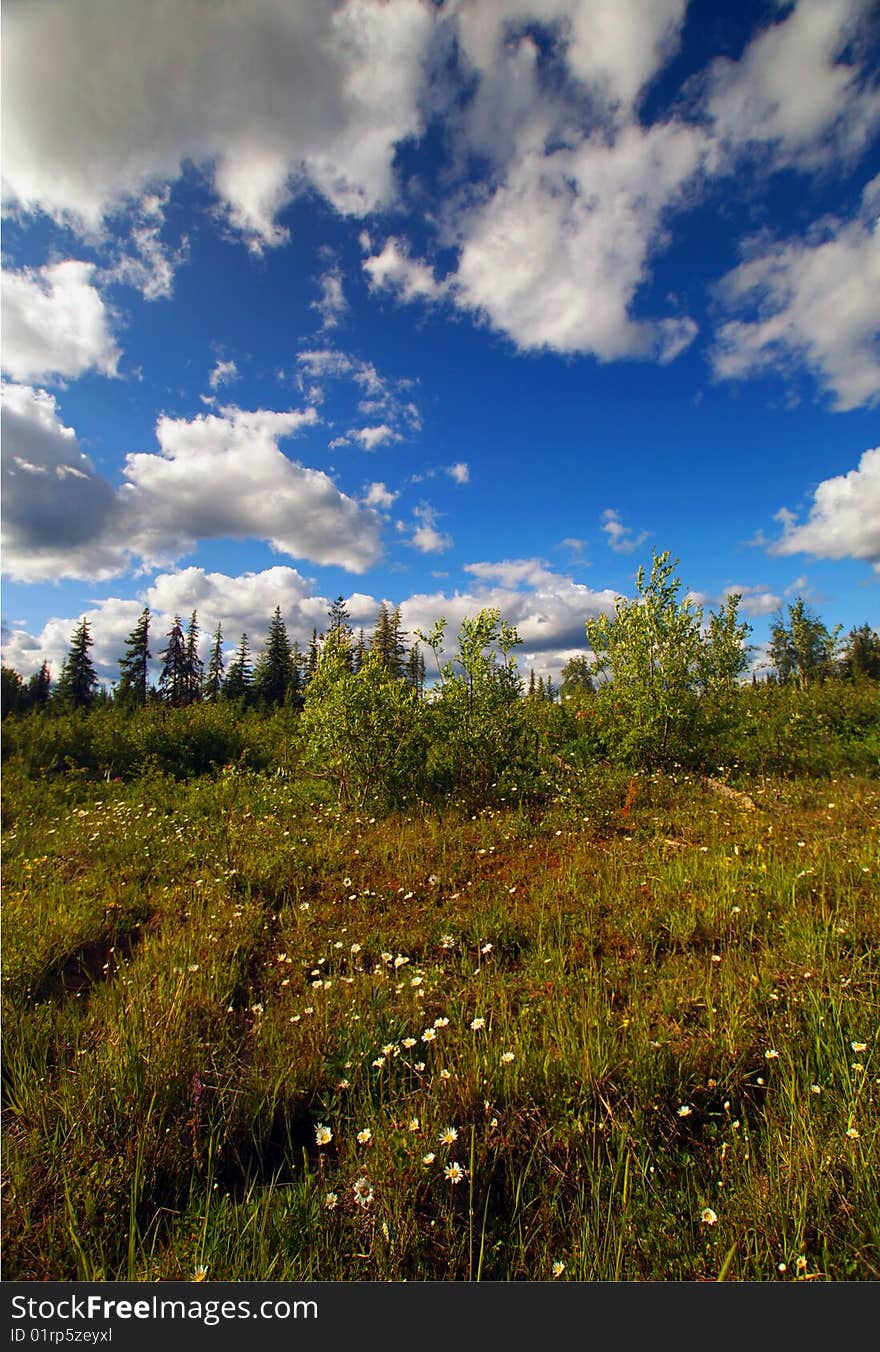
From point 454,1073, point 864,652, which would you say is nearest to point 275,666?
point 454,1073

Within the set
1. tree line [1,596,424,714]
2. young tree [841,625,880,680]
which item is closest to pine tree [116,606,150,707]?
tree line [1,596,424,714]

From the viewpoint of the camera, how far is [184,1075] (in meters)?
2.72

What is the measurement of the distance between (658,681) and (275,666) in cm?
4350

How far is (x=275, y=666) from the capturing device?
49.8 meters

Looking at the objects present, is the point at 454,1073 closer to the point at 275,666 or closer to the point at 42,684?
the point at 275,666

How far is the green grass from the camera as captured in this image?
1944 millimetres

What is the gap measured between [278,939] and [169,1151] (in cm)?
227

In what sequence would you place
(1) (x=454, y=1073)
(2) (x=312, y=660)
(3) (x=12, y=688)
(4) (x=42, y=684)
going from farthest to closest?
(4) (x=42, y=684), (3) (x=12, y=688), (2) (x=312, y=660), (1) (x=454, y=1073)

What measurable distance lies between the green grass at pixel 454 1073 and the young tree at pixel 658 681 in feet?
18.3

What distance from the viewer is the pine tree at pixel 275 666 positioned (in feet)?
160

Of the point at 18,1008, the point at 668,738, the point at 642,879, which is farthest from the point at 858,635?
Result: the point at 18,1008

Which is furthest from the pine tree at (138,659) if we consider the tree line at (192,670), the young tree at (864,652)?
the young tree at (864,652)

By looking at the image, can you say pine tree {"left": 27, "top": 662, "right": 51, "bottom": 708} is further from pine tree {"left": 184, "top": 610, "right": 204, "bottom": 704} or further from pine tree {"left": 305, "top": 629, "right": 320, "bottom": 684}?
pine tree {"left": 305, "top": 629, "right": 320, "bottom": 684}

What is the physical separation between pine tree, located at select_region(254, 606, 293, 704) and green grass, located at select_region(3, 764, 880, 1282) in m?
44.6
